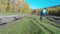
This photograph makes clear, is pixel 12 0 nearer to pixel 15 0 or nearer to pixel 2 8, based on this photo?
pixel 15 0

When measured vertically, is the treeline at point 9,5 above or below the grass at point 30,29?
above

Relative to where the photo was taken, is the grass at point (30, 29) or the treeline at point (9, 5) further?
the treeline at point (9, 5)

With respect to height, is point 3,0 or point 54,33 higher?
point 3,0

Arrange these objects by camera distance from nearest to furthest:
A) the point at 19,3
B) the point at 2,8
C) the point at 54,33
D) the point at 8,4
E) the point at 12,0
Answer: the point at 54,33 < the point at 2,8 < the point at 8,4 < the point at 12,0 < the point at 19,3

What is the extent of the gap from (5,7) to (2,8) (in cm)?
304

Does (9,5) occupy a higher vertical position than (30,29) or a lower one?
higher

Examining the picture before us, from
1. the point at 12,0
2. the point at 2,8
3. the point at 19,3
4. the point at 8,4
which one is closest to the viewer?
the point at 2,8

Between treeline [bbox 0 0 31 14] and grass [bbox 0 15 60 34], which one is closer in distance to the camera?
grass [bbox 0 15 60 34]

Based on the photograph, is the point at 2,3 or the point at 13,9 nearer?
the point at 2,3

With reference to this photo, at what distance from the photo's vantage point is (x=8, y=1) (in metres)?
62.0

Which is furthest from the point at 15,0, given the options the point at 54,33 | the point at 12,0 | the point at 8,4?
the point at 54,33

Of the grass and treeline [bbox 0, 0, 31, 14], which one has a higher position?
treeline [bbox 0, 0, 31, 14]

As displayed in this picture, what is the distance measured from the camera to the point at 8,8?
61.5 meters

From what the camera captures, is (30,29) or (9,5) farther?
(9,5)
